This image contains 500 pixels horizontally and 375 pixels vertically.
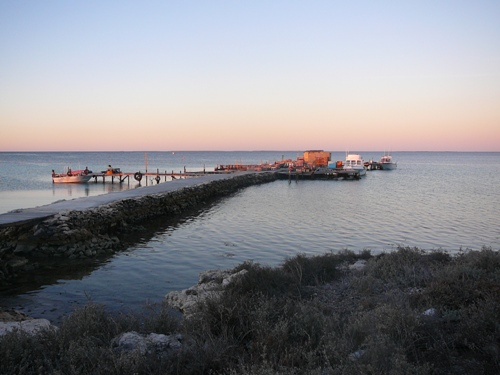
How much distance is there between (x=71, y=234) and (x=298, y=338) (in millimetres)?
11890

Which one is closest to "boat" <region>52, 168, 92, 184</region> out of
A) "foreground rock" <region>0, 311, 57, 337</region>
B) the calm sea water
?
the calm sea water

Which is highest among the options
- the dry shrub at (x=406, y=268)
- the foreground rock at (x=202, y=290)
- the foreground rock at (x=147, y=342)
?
the foreground rock at (x=147, y=342)

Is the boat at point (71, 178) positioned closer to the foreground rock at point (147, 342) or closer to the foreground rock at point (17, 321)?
the foreground rock at point (17, 321)

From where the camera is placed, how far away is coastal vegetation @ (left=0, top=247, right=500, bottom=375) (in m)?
4.18

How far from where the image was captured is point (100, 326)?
5.38 metres

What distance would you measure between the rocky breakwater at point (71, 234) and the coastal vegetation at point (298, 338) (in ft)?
26.3

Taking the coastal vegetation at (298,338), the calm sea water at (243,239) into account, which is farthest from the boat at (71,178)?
the coastal vegetation at (298,338)

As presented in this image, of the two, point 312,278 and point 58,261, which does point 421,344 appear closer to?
point 312,278

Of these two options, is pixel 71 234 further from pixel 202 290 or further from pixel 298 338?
pixel 298 338

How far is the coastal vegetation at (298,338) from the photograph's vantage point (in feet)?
13.7

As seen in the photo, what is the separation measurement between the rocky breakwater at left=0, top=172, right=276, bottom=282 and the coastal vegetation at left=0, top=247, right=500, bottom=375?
26.3ft

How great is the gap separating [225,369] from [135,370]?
0.88 meters

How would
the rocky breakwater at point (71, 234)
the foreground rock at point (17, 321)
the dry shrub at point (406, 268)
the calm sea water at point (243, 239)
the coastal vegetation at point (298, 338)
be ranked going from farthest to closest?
the rocky breakwater at point (71, 234)
the calm sea water at point (243, 239)
the dry shrub at point (406, 268)
the foreground rock at point (17, 321)
the coastal vegetation at point (298, 338)

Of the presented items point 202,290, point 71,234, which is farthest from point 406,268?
point 71,234
